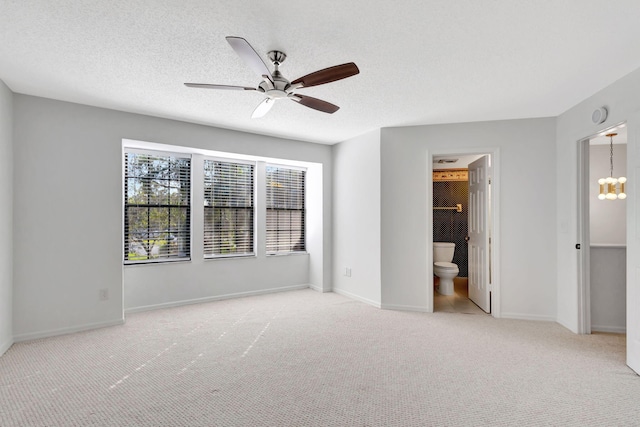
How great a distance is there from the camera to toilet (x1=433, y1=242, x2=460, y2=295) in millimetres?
5172

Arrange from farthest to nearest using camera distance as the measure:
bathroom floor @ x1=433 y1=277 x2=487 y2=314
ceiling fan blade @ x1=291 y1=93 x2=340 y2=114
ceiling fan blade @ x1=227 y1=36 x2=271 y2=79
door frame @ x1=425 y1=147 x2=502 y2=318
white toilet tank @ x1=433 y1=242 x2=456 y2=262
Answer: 1. white toilet tank @ x1=433 y1=242 x2=456 y2=262
2. bathroom floor @ x1=433 y1=277 x2=487 y2=314
3. door frame @ x1=425 y1=147 x2=502 y2=318
4. ceiling fan blade @ x1=291 y1=93 x2=340 y2=114
5. ceiling fan blade @ x1=227 y1=36 x2=271 y2=79

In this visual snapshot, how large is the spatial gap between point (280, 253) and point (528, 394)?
154 inches

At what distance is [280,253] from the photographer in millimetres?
5441

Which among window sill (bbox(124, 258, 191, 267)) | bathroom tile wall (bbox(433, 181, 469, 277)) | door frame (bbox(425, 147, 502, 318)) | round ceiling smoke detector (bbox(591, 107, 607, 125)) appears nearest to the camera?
round ceiling smoke detector (bbox(591, 107, 607, 125))

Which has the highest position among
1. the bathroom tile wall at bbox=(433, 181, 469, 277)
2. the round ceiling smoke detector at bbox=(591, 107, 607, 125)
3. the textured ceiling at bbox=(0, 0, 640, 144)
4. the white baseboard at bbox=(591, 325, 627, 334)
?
the textured ceiling at bbox=(0, 0, 640, 144)

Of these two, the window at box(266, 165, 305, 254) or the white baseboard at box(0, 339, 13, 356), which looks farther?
the window at box(266, 165, 305, 254)

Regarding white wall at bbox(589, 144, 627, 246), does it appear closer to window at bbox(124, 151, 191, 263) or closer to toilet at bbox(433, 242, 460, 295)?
toilet at bbox(433, 242, 460, 295)

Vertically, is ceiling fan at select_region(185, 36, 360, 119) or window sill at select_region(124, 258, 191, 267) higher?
ceiling fan at select_region(185, 36, 360, 119)

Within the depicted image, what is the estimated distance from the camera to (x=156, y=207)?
437cm

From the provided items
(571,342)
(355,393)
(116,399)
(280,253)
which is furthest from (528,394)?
(280,253)

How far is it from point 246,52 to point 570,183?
3.68 metres

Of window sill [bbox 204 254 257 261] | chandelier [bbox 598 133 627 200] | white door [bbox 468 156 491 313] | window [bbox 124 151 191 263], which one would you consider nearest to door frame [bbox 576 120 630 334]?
white door [bbox 468 156 491 313]

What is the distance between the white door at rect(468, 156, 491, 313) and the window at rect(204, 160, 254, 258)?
3413mm

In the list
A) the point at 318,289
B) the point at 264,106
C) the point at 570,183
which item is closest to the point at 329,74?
the point at 264,106
